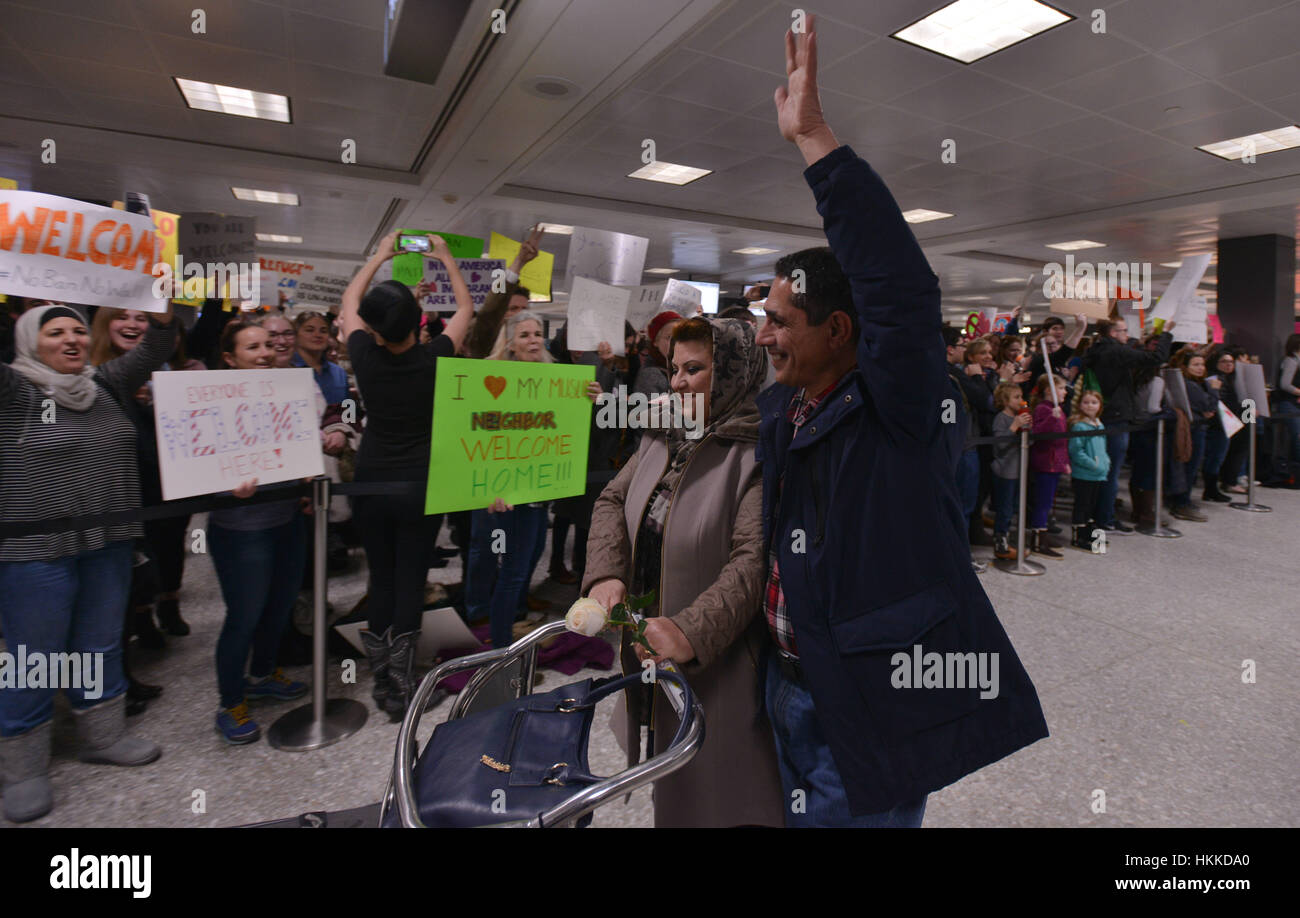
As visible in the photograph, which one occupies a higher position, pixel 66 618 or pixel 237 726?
pixel 66 618

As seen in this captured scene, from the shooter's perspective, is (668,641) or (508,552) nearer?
(668,641)

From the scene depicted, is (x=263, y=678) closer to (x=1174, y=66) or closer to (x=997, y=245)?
(x=1174, y=66)

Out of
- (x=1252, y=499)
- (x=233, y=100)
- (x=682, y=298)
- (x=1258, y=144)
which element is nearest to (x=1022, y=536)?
(x=682, y=298)

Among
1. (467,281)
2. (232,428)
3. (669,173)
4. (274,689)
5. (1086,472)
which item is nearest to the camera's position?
(232,428)

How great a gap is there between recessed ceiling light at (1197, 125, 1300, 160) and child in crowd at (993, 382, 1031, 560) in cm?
444

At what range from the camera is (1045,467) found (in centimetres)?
498

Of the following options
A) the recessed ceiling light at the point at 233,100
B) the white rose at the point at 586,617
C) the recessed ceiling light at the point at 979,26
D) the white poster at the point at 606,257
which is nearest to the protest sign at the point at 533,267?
the white poster at the point at 606,257

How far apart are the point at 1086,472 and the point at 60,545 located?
20.3 feet

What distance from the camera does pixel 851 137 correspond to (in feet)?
22.1

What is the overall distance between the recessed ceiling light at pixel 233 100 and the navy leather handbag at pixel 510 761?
6.94 metres

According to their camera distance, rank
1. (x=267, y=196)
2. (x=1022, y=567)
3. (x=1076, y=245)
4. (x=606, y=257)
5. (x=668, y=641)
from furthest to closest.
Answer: (x=1076, y=245) → (x=267, y=196) → (x=1022, y=567) → (x=606, y=257) → (x=668, y=641)

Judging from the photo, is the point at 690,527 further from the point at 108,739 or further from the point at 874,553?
the point at 108,739

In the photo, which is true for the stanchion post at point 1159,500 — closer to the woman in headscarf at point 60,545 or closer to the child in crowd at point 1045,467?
the child in crowd at point 1045,467

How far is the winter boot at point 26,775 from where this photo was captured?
6.68 feet
